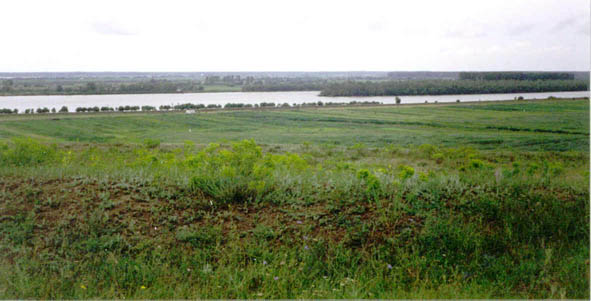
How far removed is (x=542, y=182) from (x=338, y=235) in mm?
2477

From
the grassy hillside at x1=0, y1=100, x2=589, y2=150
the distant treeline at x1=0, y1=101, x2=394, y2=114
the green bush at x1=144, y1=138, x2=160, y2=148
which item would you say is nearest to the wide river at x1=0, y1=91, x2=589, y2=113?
the distant treeline at x1=0, y1=101, x2=394, y2=114

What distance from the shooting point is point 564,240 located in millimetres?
3553

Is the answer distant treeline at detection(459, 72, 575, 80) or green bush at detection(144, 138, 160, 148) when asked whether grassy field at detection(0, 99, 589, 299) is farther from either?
distant treeline at detection(459, 72, 575, 80)

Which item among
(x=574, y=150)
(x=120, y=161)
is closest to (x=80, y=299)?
(x=120, y=161)

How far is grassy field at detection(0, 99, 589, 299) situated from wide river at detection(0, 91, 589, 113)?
902 millimetres

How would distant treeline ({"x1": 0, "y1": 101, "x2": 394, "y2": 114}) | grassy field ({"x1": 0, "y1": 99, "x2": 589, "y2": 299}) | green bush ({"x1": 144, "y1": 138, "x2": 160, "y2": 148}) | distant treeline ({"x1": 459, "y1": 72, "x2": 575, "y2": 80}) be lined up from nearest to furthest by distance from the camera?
grassy field ({"x1": 0, "y1": 99, "x2": 589, "y2": 299})
distant treeline ({"x1": 0, "y1": 101, "x2": 394, "y2": 114})
green bush ({"x1": 144, "y1": 138, "x2": 160, "y2": 148})
distant treeline ({"x1": 459, "y1": 72, "x2": 575, "y2": 80})

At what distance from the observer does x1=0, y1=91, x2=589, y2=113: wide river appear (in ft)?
21.5

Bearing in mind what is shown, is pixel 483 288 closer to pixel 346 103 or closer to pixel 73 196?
pixel 73 196

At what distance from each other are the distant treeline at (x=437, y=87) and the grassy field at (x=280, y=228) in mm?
1629

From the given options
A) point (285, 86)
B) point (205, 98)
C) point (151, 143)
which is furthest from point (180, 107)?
point (285, 86)

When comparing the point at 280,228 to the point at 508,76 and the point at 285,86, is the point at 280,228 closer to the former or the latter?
the point at 285,86

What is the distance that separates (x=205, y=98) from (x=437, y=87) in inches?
163

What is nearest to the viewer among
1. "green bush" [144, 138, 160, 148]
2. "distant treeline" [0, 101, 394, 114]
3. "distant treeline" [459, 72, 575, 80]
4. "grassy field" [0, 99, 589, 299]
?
"grassy field" [0, 99, 589, 299]

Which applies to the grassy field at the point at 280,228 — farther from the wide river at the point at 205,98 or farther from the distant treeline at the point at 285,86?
Result: the distant treeline at the point at 285,86
